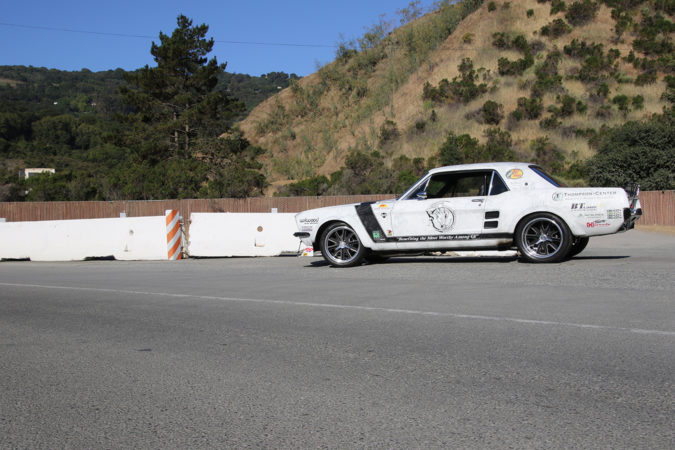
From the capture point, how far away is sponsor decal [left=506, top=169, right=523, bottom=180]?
39.0 ft

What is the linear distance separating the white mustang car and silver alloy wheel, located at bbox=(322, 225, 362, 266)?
0.02 m

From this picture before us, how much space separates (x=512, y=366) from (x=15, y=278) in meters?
11.2

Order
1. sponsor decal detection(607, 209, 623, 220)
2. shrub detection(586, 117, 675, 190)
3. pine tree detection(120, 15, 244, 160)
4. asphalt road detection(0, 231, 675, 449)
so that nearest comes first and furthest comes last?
1. asphalt road detection(0, 231, 675, 449)
2. sponsor decal detection(607, 209, 623, 220)
3. shrub detection(586, 117, 675, 190)
4. pine tree detection(120, 15, 244, 160)

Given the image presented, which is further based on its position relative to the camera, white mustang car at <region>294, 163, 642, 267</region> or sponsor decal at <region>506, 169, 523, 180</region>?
sponsor decal at <region>506, 169, 523, 180</region>

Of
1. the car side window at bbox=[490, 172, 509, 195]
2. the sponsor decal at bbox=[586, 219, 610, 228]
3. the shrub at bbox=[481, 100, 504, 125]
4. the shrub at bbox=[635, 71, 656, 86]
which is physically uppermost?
the shrub at bbox=[635, 71, 656, 86]

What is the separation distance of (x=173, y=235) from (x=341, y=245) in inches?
232

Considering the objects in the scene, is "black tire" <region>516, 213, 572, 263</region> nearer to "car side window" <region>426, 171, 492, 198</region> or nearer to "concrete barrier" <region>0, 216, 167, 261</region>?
"car side window" <region>426, 171, 492, 198</region>

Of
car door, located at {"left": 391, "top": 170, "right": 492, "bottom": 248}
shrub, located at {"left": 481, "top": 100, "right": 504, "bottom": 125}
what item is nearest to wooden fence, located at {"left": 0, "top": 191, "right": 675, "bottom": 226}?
shrub, located at {"left": 481, "top": 100, "right": 504, "bottom": 125}

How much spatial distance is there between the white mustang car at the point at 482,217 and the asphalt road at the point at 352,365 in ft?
3.73

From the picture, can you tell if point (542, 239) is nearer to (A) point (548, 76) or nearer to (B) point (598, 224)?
(B) point (598, 224)

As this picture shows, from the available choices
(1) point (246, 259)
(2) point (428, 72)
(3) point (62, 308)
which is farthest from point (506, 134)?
(3) point (62, 308)

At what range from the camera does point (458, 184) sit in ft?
40.3

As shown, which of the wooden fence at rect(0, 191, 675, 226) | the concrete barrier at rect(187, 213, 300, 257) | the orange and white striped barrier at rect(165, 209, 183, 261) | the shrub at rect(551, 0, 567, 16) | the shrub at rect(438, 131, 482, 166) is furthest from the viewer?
the shrub at rect(551, 0, 567, 16)

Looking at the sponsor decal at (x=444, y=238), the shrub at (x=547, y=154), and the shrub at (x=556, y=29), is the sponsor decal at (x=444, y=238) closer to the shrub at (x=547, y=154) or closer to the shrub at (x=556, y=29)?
the shrub at (x=547, y=154)
